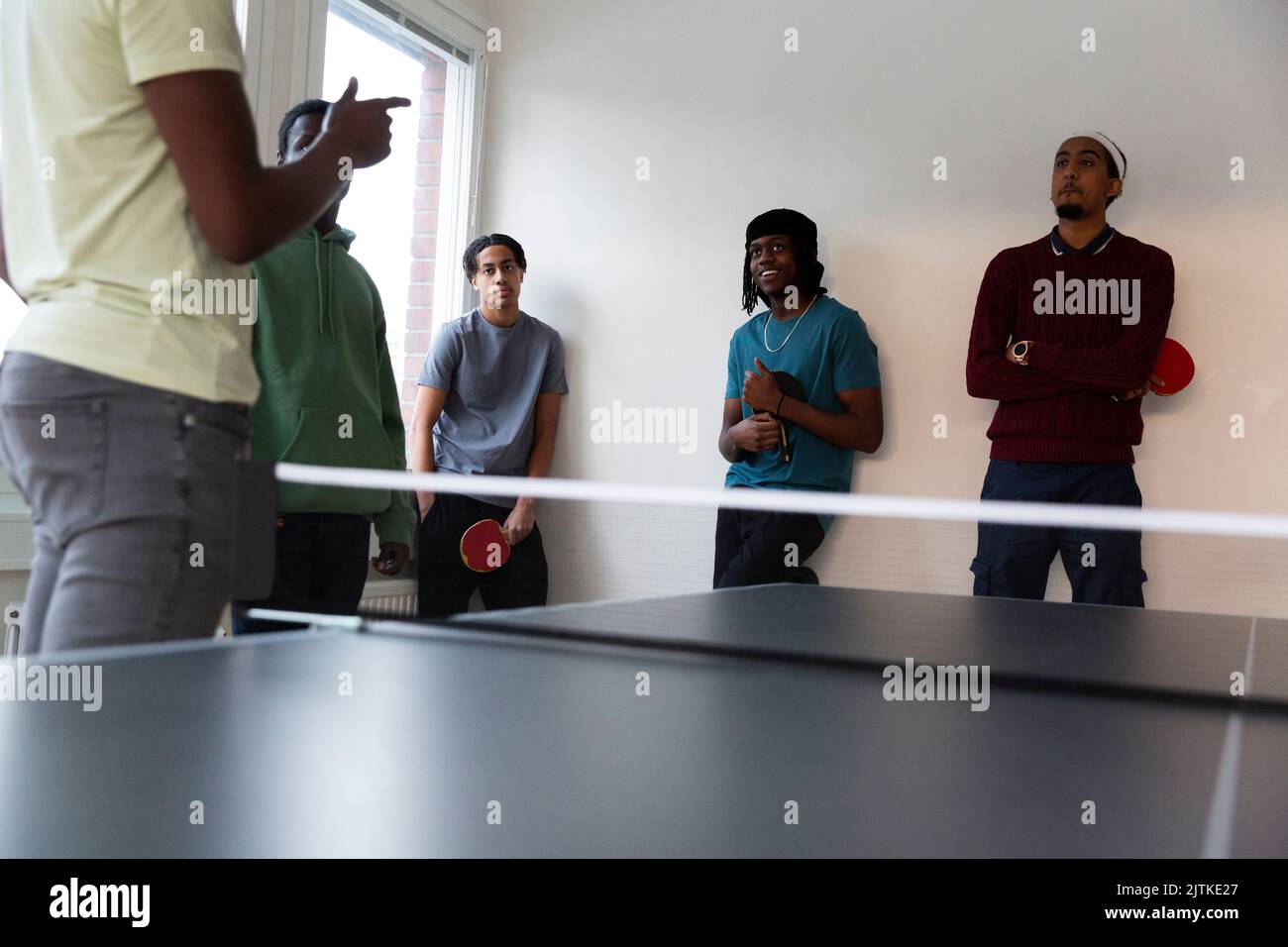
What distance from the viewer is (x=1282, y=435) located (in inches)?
161

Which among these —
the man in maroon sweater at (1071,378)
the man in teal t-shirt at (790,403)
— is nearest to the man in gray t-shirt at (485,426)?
the man in teal t-shirt at (790,403)

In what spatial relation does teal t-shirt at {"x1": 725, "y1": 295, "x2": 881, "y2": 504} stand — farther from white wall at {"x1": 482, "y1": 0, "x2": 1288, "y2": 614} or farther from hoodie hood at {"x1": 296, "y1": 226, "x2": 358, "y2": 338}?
hoodie hood at {"x1": 296, "y1": 226, "x2": 358, "y2": 338}

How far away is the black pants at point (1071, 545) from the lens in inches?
152

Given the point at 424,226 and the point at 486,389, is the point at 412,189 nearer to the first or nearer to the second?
the point at 424,226

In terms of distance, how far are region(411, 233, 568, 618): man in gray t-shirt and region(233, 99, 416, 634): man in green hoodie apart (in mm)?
1850

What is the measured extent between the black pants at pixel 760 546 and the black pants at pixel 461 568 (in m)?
0.87

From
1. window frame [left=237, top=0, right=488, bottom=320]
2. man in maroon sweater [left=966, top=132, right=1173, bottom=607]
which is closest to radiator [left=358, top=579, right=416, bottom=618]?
window frame [left=237, top=0, right=488, bottom=320]

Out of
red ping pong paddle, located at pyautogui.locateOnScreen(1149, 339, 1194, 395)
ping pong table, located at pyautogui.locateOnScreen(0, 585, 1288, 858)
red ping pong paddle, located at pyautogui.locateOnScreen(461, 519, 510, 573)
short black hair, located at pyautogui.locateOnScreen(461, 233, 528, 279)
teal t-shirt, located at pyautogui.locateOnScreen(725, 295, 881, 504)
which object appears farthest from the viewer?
short black hair, located at pyautogui.locateOnScreen(461, 233, 528, 279)

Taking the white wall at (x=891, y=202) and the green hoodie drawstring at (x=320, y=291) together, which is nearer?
the green hoodie drawstring at (x=320, y=291)

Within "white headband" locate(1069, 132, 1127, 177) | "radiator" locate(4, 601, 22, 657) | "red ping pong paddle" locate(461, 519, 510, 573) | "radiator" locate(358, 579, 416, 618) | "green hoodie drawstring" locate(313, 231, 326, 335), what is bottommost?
"radiator" locate(358, 579, 416, 618)

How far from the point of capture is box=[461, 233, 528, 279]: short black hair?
4.75 m

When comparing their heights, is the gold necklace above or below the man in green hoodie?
above

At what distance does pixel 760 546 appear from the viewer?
411 cm

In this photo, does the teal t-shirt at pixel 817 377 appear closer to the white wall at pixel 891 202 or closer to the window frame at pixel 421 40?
the white wall at pixel 891 202
